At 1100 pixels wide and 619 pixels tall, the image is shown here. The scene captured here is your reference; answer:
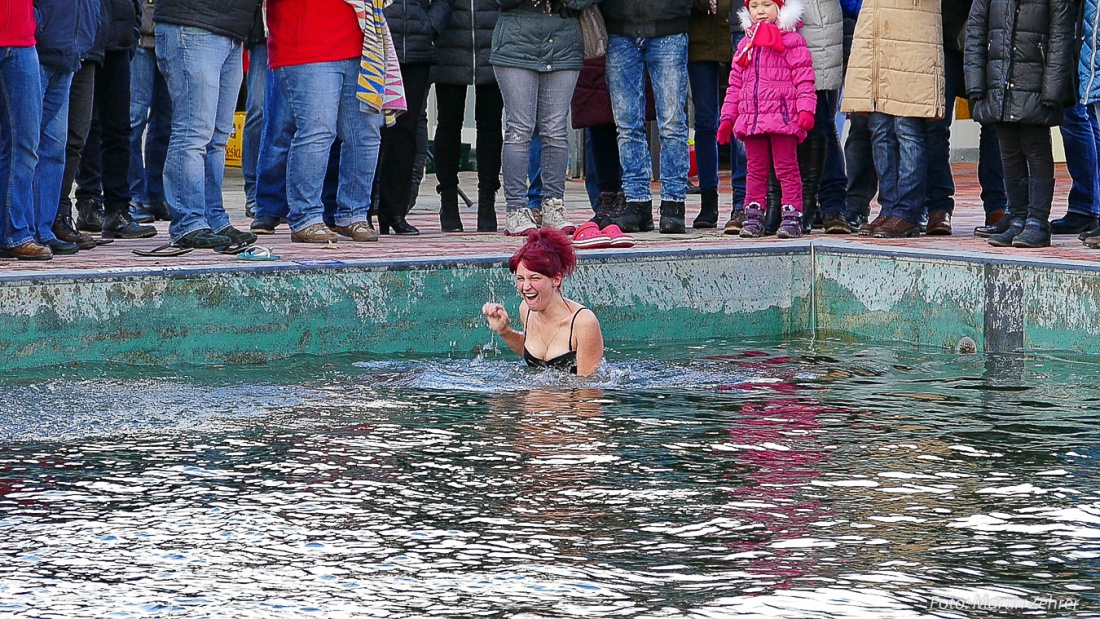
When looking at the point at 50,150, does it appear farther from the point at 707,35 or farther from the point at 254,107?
the point at 707,35

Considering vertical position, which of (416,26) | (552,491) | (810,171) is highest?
(416,26)

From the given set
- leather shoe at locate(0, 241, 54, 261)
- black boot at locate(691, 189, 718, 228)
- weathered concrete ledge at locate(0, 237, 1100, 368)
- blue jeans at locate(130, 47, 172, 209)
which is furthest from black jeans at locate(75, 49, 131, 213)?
black boot at locate(691, 189, 718, 228)

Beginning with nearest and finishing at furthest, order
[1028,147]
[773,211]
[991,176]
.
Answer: [1028,147] < [773,211] < [991,176]

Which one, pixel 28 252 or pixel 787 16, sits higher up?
pixel 787 16

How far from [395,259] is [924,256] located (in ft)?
8.37

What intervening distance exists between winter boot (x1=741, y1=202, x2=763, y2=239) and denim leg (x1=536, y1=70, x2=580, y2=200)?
3.59 ft

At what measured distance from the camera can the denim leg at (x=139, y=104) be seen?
1021cm

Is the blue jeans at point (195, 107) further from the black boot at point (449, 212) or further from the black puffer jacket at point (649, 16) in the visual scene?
the black puffer jacket at point (649, 16)

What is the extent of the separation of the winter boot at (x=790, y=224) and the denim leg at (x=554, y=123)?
1.30 metres

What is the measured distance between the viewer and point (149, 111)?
10406mm

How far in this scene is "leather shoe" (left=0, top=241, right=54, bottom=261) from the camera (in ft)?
25.4

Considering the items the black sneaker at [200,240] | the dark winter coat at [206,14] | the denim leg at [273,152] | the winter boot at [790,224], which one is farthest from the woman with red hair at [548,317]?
the denim leg at [273,152]

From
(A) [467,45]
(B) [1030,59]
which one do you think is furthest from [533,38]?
(B) [1030,59]

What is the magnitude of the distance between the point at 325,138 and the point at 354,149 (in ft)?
1.21
